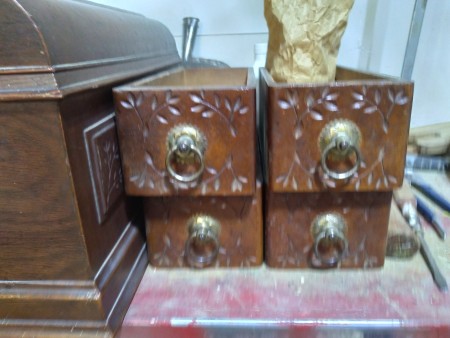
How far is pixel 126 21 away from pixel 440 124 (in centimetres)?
79

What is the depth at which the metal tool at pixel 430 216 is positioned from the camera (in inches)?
21.5

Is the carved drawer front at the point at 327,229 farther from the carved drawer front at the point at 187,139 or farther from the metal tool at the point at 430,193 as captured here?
the metal tool at the point at 430,193

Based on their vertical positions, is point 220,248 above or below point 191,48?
below

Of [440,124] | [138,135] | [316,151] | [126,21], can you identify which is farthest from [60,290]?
[440,124]

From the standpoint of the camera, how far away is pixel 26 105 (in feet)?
1.05

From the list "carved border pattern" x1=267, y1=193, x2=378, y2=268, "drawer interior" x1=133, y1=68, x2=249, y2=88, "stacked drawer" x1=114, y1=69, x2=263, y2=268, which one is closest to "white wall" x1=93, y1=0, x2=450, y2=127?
"drawer interior" x1=133, y1=68, x2=249, y2=88

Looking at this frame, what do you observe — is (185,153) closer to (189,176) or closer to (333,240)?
(189,176)

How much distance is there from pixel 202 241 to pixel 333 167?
0.19 meters

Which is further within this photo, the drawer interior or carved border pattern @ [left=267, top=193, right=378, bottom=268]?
the drawer interior

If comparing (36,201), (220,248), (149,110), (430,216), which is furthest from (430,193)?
(36,201)

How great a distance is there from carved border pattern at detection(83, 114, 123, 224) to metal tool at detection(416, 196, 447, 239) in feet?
1.58

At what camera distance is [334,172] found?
42 cm

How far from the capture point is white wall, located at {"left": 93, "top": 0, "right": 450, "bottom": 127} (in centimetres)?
87

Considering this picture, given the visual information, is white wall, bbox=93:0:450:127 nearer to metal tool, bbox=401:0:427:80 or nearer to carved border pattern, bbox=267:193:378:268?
metal tool, bbox=401:0:427:80
